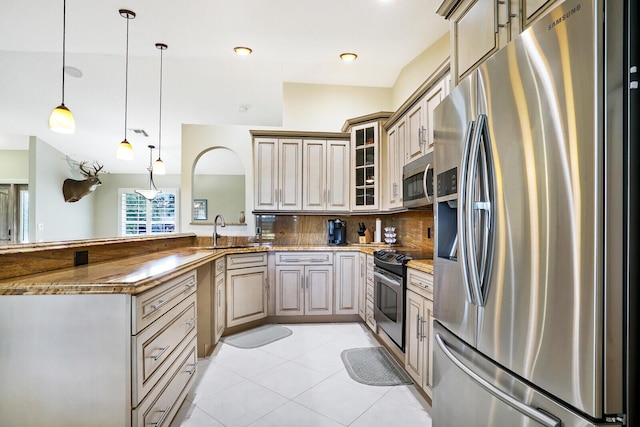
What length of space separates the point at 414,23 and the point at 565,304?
9.49 feet

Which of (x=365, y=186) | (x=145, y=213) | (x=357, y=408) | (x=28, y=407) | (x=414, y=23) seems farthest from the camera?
(x=145, y=213)

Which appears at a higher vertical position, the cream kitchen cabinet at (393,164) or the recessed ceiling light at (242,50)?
the recessed ceiling light at (242,50)

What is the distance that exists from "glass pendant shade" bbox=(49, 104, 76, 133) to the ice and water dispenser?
3109 mm

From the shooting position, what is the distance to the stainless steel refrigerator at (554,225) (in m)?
0.76

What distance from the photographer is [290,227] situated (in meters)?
4.20

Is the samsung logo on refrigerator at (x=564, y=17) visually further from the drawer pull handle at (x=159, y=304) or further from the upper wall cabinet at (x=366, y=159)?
the upper wall cabinet at (x=366, y=159)

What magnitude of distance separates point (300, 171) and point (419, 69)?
1.79 meters

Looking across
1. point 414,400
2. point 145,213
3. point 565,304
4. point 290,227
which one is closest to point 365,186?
point 290,227

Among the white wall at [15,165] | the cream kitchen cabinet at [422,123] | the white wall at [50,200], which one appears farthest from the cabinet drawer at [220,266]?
the white wall at [15,165]

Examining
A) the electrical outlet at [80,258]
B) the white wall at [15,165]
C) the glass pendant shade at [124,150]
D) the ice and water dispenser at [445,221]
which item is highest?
the white wall at [15,165]

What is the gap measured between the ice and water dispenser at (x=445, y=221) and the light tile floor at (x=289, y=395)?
3.62ft

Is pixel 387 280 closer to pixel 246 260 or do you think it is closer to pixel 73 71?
pixel 246 260

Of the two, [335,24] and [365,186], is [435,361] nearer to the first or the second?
[365,186]

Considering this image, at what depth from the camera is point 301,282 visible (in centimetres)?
363
